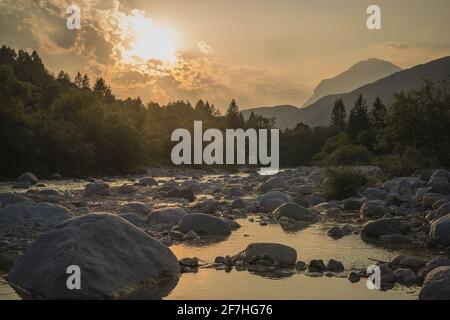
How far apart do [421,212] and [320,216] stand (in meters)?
3.47

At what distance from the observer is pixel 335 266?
9.49m

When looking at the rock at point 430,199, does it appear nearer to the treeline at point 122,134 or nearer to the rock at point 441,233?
the rock at point 441,233

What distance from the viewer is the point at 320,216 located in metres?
17.6

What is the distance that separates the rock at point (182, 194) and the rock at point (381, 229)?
11.7 m

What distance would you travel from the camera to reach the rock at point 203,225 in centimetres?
1332

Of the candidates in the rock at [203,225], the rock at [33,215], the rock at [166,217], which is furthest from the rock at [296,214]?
the rock at [33,215]

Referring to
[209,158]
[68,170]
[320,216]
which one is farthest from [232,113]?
[320,216]

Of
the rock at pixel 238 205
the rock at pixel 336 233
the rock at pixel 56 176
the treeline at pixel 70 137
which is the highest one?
the treeline at pixel 70 137

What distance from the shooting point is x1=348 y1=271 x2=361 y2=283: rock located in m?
8.64

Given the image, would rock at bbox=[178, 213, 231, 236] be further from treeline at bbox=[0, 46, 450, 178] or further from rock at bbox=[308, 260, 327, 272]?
treeline at bbox=[0, 46, 450, 178]

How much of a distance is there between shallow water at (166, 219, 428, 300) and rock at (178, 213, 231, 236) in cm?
125

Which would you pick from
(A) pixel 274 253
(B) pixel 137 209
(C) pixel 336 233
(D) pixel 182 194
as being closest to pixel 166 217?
(B) pixel 137 209
